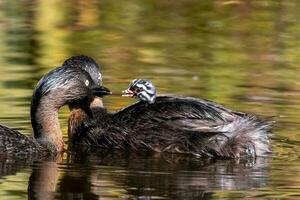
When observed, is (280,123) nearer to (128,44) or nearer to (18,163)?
(18,163)

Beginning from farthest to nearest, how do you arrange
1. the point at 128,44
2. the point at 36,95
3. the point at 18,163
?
the point at 128,44
the point at 36,95
the point at 18,163

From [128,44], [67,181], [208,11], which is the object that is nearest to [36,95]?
[67,181]

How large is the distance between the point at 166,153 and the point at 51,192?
2138mm

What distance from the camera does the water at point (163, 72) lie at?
1021 centimetres

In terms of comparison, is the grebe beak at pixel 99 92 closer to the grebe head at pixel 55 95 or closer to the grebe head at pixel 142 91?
the grebe head at pixel 55 95

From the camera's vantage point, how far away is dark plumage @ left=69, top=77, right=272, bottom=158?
11.6 metres

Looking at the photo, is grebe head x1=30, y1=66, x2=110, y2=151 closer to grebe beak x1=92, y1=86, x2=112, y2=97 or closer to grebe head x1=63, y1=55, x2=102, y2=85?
grebe beak x1=92, y1=86, x2=112, y2=97

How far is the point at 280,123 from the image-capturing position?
12578mm

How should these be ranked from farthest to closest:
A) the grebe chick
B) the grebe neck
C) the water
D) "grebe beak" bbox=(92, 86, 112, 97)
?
1. "grebe beak" bbox=(92, 86, 112, 97)
2. the grebe neck
3. the grebe chick
4. the water

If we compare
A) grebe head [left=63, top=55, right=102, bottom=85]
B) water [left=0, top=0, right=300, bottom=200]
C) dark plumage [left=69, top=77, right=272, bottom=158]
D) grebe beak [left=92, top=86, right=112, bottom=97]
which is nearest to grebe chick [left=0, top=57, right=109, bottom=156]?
grebe beak [left=92, top=86, right=112, bottom=97]

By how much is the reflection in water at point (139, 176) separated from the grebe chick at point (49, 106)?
0.27 m

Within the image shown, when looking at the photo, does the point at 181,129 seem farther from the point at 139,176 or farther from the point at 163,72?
the point at 163,72

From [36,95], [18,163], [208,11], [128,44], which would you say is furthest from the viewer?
[208,11]

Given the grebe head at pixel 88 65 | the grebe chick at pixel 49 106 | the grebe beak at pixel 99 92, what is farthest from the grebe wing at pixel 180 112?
the grebe head at pixel 88 65
